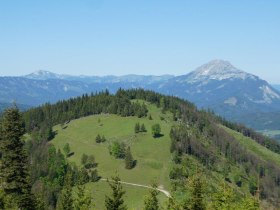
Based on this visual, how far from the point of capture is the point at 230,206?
5022cm

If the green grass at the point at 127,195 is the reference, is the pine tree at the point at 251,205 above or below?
above

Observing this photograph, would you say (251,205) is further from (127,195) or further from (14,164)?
(127,195)

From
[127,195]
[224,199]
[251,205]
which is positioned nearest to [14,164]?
[224,199]

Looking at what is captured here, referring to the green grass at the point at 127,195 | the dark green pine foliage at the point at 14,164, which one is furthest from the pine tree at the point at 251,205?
the green grass at the point at 127,195

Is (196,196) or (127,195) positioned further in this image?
(127,195)

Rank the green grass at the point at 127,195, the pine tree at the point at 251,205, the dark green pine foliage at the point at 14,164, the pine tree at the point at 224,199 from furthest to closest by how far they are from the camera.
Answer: the green grass at the point at 127,195, the dark green pine foliage at the point at 14,164, the pine tree at the point at 251,205, the pine tree at the point at 224,199

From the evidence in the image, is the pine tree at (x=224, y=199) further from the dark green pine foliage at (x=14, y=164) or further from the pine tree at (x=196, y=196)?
the dark green pine foliage at (x=14, y=164)

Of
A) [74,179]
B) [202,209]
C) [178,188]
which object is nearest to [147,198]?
[202,209]

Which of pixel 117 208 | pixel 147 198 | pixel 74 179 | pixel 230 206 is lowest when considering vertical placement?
pixel 74 179

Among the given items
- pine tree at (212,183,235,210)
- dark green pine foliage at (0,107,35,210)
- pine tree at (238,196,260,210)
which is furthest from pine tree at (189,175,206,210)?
dark green pine foliage at (0,107,35,210)

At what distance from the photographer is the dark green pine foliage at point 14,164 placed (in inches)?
2140

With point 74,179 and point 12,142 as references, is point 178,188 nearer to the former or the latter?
point 74,179

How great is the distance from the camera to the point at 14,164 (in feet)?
179

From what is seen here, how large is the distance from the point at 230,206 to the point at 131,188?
14151cm
